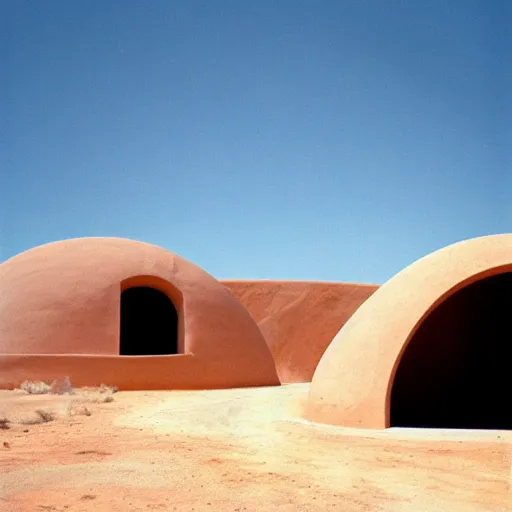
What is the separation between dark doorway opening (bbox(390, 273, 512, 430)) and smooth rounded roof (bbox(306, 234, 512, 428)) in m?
2.57

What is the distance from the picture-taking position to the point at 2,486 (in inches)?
181

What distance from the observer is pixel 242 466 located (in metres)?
5.31

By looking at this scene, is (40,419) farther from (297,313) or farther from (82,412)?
(297,313)

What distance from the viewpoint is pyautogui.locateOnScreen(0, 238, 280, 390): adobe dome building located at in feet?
41.4

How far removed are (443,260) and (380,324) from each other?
3.77 ft

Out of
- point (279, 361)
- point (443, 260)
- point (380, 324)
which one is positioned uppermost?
point (443, 260)

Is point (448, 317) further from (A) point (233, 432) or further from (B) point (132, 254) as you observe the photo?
(B) point (132, 254)

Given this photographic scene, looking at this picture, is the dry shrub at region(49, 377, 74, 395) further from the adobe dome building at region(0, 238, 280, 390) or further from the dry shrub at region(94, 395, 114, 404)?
the dry shrub at region(94, 395, 114, 404)

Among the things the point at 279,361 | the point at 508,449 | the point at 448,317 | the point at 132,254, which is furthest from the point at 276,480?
the point at 279,361

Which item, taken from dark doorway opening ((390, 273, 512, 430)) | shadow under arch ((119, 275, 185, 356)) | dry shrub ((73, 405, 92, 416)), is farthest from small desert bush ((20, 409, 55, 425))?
shadow under arch ((119, 275, 185, 356))

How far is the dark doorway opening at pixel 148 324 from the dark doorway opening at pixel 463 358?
8565 millimetres

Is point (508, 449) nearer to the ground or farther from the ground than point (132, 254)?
nearer to the ground

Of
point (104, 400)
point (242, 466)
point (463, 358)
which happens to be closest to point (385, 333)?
point (242, 466)

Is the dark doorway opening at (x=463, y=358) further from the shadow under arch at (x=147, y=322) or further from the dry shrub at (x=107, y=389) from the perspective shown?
the shadow under arch at (x=147, y=322)
